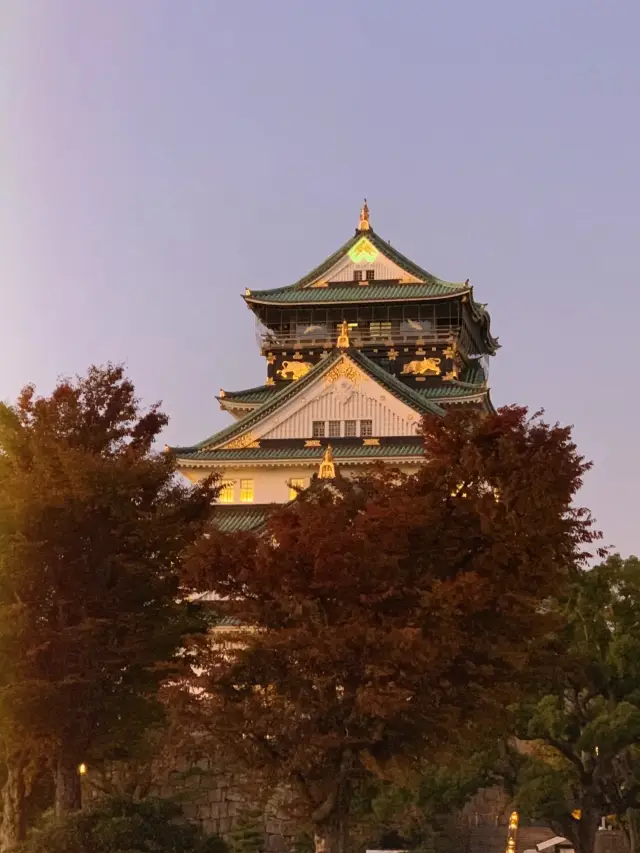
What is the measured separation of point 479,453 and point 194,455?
31.5m

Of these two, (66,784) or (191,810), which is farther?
(191,810)

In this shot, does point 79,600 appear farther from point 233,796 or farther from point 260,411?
point 260,411

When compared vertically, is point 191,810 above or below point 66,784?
below

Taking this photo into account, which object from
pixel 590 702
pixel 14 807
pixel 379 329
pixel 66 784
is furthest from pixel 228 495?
pixel 66 784

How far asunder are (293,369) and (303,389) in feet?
20.2

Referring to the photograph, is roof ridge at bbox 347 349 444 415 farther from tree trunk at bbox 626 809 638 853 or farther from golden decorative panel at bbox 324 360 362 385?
tree trunk at bbox 626 809 638 853

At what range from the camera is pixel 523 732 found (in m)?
27.8

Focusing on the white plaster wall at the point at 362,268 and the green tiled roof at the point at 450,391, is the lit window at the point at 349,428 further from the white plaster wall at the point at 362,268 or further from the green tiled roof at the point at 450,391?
the white plaster wall at the point at 362,268

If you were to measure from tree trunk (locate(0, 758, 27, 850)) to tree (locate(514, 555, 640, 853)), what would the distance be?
11.1 m

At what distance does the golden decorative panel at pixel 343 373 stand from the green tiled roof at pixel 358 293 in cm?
637

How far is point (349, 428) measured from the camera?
167 ft

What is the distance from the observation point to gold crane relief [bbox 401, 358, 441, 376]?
55719 millimetres

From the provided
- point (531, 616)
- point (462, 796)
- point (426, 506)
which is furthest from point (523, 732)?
point (426, 506)

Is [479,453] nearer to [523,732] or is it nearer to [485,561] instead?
[485,561]
